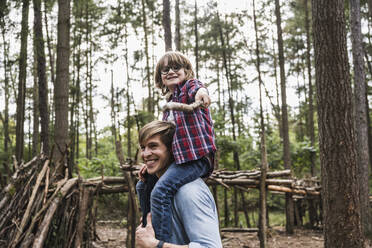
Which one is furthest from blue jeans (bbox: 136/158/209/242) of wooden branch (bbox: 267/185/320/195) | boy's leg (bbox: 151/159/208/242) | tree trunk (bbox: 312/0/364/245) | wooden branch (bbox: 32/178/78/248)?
wooden branch (bbox: 267/185/320/195)

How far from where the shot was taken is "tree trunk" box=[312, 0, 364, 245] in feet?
12.1

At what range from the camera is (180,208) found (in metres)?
1.37

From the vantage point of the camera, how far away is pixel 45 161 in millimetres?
5320

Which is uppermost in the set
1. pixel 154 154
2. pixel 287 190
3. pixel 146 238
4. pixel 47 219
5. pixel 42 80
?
pixel 42 80

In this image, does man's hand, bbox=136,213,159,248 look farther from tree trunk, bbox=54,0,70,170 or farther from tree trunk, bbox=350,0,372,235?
tree trunk, bbox=350,0,372,235

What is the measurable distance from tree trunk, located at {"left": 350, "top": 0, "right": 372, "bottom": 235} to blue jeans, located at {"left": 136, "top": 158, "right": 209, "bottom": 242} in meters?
7.59

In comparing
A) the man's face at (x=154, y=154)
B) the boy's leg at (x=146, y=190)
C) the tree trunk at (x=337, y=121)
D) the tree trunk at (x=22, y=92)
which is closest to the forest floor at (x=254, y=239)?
the tree trunk at (x=22, y=92)

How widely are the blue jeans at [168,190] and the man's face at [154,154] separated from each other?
54 millimetres

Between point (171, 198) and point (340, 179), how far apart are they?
2.92 metres

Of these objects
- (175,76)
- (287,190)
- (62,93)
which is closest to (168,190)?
(175,76)

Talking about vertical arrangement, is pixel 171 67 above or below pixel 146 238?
above

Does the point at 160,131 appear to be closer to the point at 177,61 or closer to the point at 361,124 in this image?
the point at 177,61

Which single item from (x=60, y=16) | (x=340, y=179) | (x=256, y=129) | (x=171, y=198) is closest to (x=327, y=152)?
(x=340, y=179)

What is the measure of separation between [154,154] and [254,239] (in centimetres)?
789
